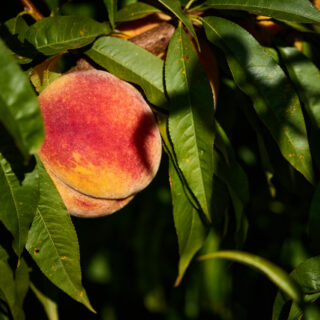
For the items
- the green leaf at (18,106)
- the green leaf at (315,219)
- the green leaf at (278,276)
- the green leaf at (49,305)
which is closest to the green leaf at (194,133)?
the green leaf at (278,276)

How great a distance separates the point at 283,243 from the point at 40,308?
78cm

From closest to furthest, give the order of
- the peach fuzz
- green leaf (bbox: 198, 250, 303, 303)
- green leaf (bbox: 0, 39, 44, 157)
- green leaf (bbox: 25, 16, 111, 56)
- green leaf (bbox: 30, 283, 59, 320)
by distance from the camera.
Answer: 1. green leaf (bbox: 0, 39, 44, 157)
2. green leaf (bbox: 198, 250, 303, 303)
3. green leaf (bbox: 25, 16, 111, 56)
4. the peach fuzz
5. green leaf (bbox: 30, 283, 59, 320)

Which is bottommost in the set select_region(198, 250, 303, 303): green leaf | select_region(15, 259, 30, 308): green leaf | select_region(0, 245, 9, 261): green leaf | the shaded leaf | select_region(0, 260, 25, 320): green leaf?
select_region(15, 259, 30, 308): green leaf

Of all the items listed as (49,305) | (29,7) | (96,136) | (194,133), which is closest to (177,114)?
(194,133)

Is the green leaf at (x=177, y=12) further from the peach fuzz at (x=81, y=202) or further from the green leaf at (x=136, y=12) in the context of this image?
the peach fuzz at (x=81, y=202)

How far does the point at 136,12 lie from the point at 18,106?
0.50m

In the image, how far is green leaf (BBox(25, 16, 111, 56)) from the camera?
2.74ft

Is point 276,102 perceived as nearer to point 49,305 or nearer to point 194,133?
point 194,133

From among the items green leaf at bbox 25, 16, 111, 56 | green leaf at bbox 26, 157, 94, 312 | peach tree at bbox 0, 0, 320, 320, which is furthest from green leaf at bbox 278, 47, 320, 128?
green leaf at bbox 26, 157, 94, 312

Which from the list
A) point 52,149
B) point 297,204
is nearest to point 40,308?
point 52,149

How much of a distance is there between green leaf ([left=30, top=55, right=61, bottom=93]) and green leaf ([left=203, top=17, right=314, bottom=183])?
14.4 inches

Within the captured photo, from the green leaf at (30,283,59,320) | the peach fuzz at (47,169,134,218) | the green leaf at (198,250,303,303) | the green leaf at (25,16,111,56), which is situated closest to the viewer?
the green leaf at (198,250,303,303)

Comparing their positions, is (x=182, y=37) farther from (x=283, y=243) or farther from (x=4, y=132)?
(x=283, y=243)

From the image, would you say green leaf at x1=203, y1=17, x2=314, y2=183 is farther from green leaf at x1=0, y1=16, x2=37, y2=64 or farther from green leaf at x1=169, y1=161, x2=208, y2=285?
green leaf at x1=0, y1=16, x2=37, y2=64
